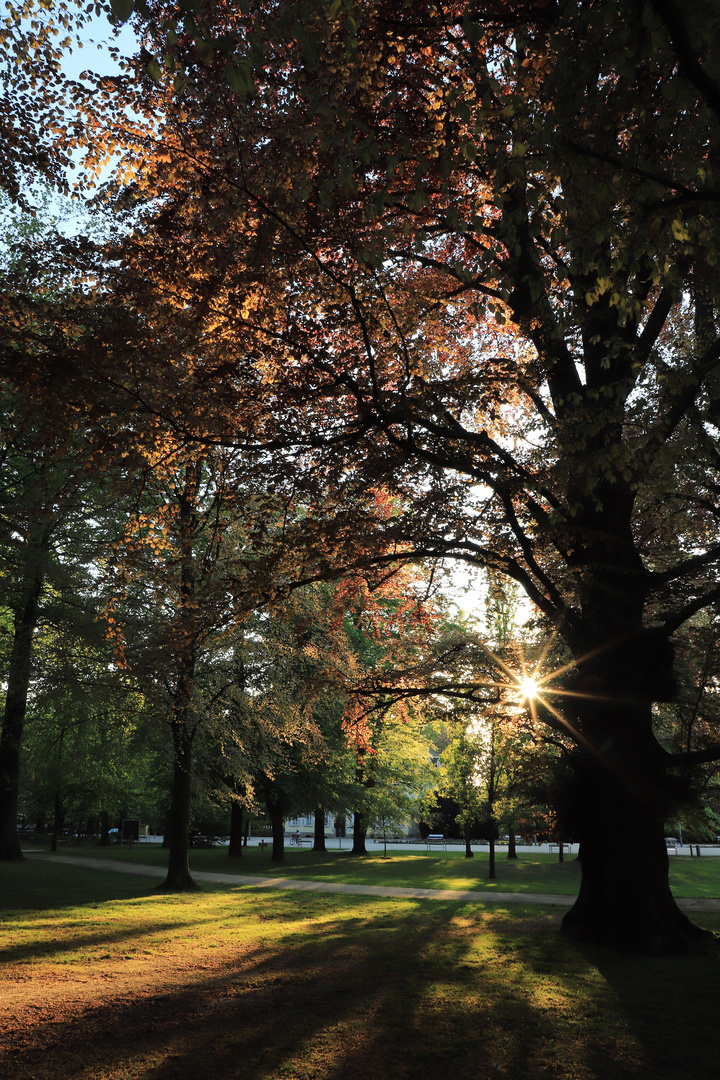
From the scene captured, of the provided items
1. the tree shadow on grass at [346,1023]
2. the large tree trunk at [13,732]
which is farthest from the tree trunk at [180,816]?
the tree shadow on grass at [346,1023]

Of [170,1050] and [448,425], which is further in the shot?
[448,425]

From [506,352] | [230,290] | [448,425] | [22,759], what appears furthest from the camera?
[22,759]

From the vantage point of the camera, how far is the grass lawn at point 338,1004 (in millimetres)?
4738

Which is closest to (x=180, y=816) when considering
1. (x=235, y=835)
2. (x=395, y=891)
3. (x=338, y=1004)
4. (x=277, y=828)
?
(x=395, y=891)

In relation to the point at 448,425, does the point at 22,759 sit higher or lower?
lower

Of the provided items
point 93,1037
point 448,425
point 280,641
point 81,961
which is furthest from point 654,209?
point 280,641

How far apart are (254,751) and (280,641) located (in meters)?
3.68

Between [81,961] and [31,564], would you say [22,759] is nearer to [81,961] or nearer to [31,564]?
[31,564]

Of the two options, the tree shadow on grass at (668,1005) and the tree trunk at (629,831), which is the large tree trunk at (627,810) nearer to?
the tree trunk at (629,831)

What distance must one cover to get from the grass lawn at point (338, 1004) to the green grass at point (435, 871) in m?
9.74

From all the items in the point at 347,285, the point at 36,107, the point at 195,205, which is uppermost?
the point at 36,107

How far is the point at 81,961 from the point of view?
323 inches

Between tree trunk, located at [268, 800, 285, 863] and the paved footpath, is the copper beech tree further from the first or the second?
tree trunk, located at [268, 800, 285, 863]

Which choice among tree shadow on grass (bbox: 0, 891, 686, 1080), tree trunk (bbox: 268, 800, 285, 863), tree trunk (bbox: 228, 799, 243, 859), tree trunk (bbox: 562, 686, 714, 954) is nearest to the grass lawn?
tree shadow on grass (bbox: 0, 891, 686, 1080)
